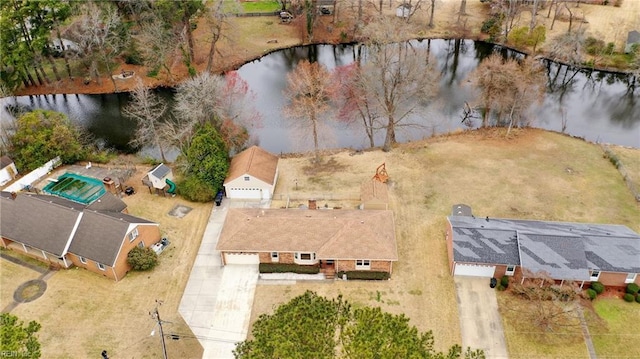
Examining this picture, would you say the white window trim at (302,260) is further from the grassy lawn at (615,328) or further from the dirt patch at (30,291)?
the grassy lawn at (615,328)

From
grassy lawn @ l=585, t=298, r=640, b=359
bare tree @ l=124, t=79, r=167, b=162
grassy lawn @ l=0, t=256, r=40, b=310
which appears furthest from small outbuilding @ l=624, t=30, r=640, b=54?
grassy lawn @ l=0, t=256, r=40, b=310

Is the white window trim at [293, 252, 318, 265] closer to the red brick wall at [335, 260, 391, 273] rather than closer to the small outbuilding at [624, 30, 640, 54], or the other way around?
the red brick wall at [335, 260, 391, 273]

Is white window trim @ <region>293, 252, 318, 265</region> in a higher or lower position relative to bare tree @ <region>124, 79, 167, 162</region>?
lower

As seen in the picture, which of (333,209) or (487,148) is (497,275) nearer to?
(333,209)

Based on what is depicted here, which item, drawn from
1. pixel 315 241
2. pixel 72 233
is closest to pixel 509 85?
pixel 315 241

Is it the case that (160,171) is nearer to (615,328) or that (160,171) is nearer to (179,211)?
(179,211)

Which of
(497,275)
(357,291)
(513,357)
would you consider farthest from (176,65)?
(513,357)
